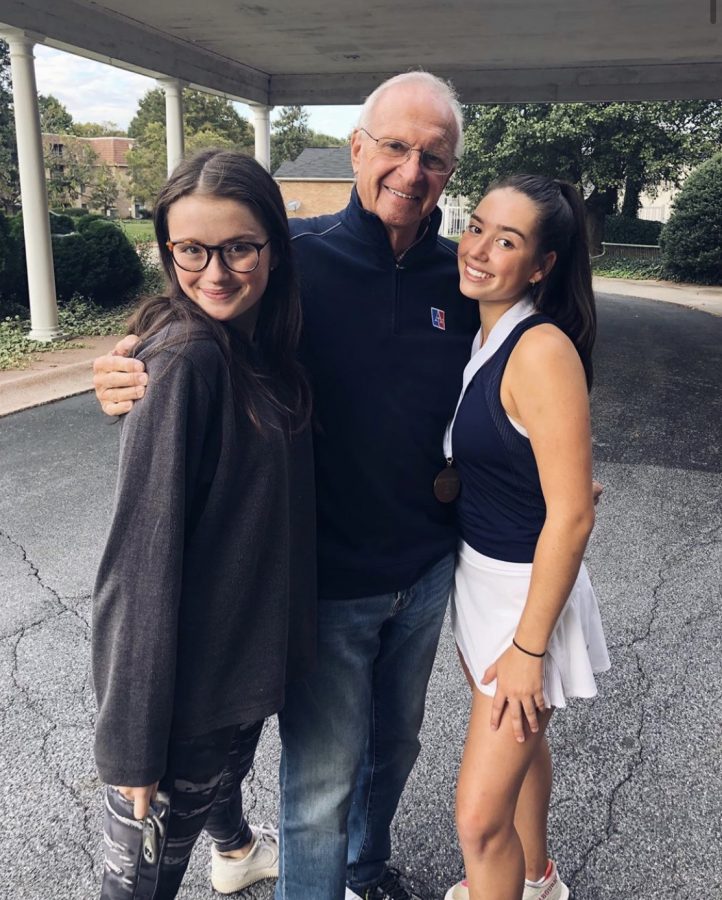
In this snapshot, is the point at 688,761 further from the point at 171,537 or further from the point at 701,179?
the point at 701,179

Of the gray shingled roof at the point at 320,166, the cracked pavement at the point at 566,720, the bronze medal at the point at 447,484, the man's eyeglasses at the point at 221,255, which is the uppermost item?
the gray shingled roof at the point at 320,166

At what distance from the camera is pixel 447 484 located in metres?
1.79

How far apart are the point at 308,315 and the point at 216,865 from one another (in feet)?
4.97

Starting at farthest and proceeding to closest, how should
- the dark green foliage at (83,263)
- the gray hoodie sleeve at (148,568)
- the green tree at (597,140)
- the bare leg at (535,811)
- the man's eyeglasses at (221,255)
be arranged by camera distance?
1. the green tree at (597,140)
2. the dark green foliage at (83,263)
3. the bare leg at (535,811)
4. the man's eyeglasses at (221,255)
5. the gray hoodie sleeve at (148,568)

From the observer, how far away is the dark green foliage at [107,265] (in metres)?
11.6

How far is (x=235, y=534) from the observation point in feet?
4.51

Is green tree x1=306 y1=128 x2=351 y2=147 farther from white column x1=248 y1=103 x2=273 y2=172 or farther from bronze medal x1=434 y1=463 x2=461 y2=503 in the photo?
bronze medal x1=434 y1=463 x2=461 y2=503

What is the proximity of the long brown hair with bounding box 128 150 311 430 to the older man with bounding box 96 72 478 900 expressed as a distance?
0.53ft

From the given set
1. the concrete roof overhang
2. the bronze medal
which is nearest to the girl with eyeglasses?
the bronze medal

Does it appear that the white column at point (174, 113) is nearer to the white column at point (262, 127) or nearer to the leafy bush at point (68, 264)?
the white column at point (262, 127)

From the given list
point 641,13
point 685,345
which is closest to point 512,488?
point 641,13

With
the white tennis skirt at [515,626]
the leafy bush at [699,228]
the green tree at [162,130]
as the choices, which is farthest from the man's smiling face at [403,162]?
the green tree at [162,130]

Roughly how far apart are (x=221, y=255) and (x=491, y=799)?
4.13 ft

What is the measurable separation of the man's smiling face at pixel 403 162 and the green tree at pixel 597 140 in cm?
2324
